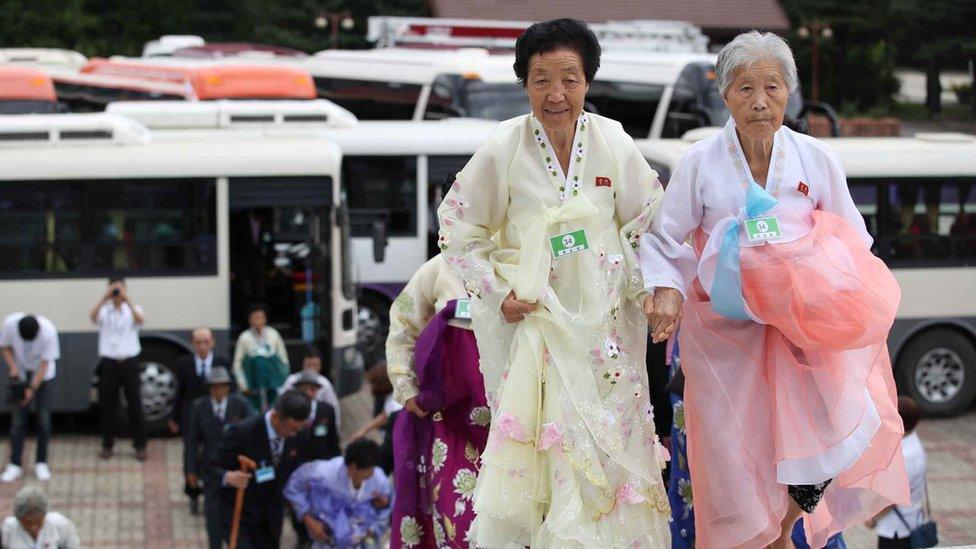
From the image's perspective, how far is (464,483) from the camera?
239 inches

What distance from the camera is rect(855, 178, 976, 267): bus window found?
1544 cm

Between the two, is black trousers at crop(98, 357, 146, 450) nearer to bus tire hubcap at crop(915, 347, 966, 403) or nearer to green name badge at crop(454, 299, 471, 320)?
bus tire hubcap at crop(915, 347, 966, 403)

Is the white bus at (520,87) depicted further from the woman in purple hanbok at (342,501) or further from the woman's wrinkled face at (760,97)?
the woman's wrinkled face at (760,97)

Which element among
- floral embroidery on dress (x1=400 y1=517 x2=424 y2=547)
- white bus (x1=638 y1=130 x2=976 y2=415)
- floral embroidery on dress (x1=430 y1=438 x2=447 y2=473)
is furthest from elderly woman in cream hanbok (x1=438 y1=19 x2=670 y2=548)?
→ white bus (x1=638 y1=130 x2=976 y2=415)

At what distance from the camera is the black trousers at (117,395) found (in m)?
14.0

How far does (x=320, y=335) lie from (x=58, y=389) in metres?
2.38

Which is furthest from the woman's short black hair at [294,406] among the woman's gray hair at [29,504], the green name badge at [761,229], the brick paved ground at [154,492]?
the green name badge at [761,229]

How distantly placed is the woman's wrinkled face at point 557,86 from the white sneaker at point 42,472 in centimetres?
963

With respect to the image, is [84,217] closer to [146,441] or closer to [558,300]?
[146,441]

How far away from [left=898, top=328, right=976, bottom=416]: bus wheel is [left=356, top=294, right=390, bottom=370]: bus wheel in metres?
5.16

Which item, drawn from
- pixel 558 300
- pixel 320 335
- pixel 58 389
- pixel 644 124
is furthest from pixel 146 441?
pixel 558 300

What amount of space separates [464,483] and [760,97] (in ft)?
6.91

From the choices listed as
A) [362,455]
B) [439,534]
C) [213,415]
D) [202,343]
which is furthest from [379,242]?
[439,534]

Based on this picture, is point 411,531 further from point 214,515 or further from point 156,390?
point 156,390
